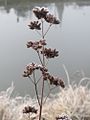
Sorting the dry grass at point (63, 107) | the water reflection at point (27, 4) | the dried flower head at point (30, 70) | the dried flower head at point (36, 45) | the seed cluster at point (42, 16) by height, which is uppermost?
the seed cluster at point (42, 16)

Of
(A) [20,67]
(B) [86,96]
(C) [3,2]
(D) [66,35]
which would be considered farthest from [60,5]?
(B) [86,96]

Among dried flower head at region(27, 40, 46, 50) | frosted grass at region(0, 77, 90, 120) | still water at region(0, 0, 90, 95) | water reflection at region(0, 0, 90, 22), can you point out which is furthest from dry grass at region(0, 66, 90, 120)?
water reflection at region(0, 0, 90, 22)

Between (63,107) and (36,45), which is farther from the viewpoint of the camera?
(63,107)

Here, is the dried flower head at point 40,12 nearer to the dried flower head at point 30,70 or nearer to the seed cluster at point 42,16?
the seed cluster at point 42,16

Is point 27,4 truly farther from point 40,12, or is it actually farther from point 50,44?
point 40,12

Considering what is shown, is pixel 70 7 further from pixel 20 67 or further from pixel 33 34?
pixel 20 67

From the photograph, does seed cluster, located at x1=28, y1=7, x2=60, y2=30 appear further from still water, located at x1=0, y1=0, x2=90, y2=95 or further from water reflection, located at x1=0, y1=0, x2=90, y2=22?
water reflection, located at x1=0, y1=0, x2=90, y2=22

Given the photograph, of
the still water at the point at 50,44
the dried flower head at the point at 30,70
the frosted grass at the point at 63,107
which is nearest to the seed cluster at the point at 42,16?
the dried flower head at the point at 30,70

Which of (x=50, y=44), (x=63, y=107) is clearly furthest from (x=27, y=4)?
(x=63, y=107)
